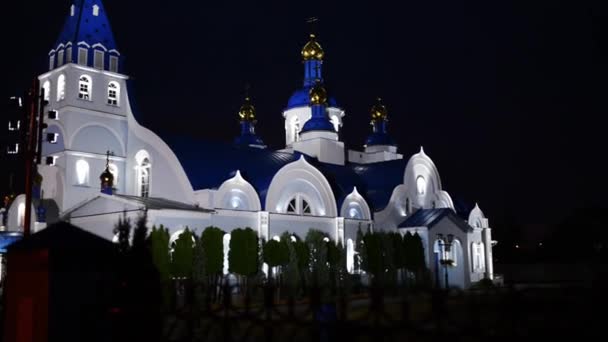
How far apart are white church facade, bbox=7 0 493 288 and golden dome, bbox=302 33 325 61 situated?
10862 millimetres

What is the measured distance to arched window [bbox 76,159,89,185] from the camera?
1178 inches

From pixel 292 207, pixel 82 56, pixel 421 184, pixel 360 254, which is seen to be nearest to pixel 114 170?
pixel 82 56

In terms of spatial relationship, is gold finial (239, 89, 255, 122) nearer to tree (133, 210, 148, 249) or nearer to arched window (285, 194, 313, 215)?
arched window (285, 194, 313, 215)

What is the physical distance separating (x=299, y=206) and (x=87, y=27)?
13.3 m

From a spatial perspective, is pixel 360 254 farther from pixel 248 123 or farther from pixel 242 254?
pixel 248 123

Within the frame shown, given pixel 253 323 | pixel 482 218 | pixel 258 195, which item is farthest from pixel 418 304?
pixel 482 218

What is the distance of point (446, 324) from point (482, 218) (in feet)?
128

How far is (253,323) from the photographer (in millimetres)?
7109

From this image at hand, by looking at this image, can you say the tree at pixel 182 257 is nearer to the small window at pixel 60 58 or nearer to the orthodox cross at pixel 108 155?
the orthodox cross at pixel 108 155

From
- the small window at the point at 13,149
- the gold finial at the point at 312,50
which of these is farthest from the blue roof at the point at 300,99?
the small window at the point at 13,149

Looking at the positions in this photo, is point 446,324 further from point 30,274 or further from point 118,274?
point 30,274

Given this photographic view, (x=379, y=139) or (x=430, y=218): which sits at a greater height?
(x=379, y=139)

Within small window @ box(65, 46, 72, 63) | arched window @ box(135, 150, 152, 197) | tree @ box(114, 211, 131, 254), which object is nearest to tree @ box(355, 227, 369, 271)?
arched window @ box(135, 150, 152, 197)

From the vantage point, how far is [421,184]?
129ft
